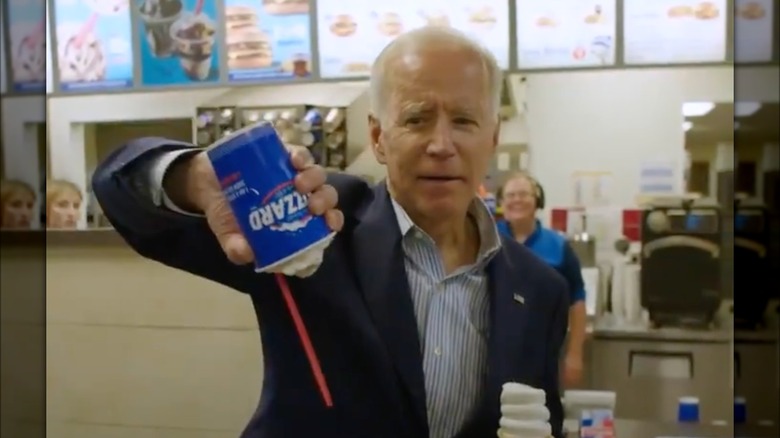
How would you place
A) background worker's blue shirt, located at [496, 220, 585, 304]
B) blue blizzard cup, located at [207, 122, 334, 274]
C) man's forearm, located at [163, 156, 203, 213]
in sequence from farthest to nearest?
background worker's blue shirt, located at [496, 220, 585, 304] < man's forearm, located at [163, 156, 203, 213] < blue blizzard cup, located at [207, 122, 334, 274]

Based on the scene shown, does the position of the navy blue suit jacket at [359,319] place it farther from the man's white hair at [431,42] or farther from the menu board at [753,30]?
the menu board at [753,30]

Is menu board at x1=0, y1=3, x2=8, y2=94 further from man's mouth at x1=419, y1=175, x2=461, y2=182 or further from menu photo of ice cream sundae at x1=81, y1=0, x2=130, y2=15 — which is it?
man's mouth at x1=419, y1=175, x2=461, y2=182

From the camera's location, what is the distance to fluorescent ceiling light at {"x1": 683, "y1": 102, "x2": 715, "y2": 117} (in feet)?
3.35

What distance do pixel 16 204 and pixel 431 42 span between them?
555 mm

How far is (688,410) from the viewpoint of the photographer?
1.04 meters

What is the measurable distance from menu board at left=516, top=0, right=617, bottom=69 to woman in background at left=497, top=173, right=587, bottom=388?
145 millimetres

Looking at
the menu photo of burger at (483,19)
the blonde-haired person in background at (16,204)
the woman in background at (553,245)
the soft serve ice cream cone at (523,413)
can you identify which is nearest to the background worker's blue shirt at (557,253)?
the woman in background at (553,245)

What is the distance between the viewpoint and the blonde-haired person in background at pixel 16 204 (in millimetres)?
1071

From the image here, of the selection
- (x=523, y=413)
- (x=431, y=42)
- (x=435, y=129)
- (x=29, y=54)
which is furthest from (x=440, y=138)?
(x=29, y=54)

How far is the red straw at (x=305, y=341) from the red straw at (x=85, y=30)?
1.34 feet

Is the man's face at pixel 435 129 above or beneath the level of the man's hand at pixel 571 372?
above

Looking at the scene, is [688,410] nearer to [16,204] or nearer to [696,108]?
[696,108]

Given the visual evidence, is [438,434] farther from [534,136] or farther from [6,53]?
[6,53]

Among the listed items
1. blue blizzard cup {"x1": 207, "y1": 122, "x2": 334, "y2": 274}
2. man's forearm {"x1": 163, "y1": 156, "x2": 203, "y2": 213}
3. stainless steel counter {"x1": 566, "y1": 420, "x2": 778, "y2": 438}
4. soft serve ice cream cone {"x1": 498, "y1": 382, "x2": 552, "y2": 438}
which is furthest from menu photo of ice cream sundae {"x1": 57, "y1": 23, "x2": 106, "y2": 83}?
stainless steel counter {"x1": 566, "y1": 420, "x2": 778, "y2": 438}
